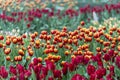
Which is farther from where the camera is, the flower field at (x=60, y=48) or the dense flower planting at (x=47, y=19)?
the dense flower planting at (x=47, y=19)

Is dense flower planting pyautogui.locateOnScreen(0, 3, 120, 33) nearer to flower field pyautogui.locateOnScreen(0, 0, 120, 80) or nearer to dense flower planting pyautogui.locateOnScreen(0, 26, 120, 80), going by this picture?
flower field pyautogui.locateOnScreen(0, 0, 120, 80)

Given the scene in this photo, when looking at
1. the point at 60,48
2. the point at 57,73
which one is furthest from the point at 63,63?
the point at 60,48

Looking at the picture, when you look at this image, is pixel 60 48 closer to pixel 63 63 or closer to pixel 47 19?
pixel 63 63

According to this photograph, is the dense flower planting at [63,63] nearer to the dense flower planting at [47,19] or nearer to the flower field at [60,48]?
the flower field at [60,48]

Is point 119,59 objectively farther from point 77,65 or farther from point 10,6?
point 10,6

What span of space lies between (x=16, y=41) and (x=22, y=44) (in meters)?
0.33

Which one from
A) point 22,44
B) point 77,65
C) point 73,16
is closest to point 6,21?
point 73,16

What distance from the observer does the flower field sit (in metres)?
3.65

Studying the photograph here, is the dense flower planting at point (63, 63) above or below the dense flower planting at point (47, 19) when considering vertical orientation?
above

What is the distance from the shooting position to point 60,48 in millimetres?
5199

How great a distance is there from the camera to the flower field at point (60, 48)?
3.65 metres

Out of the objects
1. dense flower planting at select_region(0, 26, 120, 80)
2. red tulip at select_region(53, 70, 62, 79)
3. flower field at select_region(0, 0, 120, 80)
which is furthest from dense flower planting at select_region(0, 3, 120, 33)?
red tulip at select_region(53, 70, 62, 79)

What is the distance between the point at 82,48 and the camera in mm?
4824

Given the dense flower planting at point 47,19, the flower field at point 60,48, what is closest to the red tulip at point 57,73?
the flower field at point 60,48
